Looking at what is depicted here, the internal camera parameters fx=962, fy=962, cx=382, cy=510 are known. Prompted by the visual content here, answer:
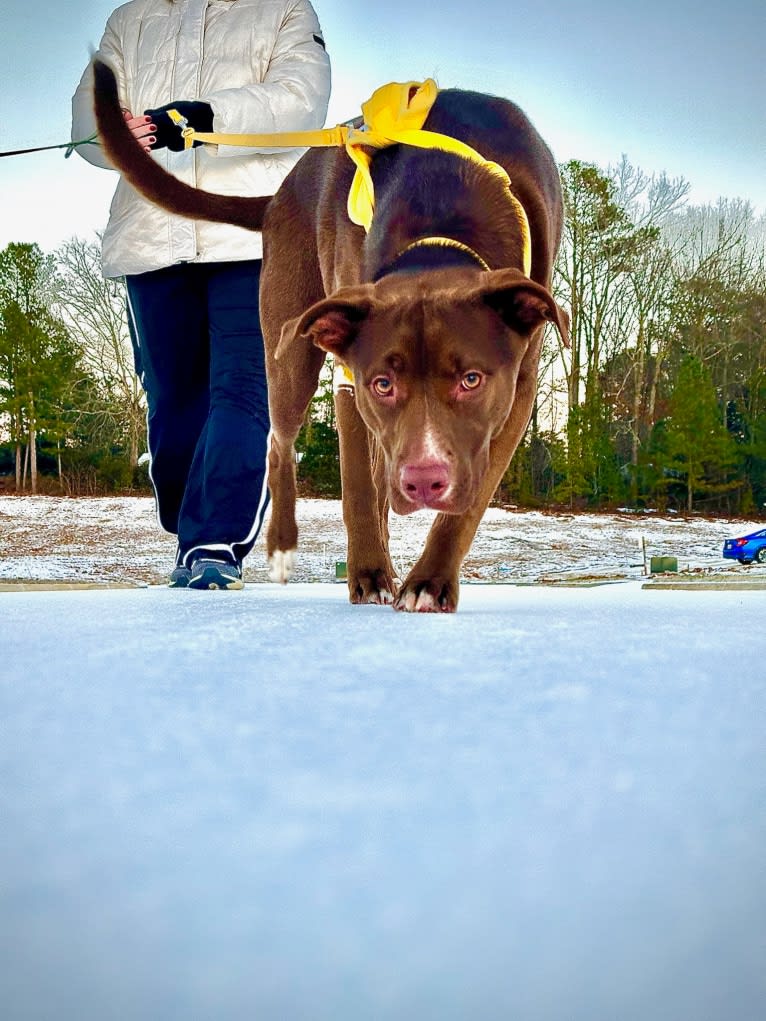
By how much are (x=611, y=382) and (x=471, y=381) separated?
7.36 feet

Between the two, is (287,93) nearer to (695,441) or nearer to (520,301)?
(520,301)

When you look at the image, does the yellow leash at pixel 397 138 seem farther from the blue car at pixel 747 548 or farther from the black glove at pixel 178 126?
the blue car at pixel 747 548

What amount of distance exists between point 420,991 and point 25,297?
13.6 feet

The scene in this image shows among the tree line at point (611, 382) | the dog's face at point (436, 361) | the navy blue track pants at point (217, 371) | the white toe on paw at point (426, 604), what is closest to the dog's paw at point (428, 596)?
the white toe on paw at point (426, 604)

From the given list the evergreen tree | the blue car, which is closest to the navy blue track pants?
the evergreen tree

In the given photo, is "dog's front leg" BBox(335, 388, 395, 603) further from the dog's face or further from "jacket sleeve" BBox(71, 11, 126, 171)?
"jacket sleeve" BBox(71, 11, 126, 171)

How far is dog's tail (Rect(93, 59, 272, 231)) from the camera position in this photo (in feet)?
3.99

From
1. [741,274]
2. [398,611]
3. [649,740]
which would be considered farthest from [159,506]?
[741,274]

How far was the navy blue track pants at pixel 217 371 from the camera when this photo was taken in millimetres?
1408

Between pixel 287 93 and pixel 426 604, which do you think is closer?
pixel 426 604

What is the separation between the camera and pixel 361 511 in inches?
41.4

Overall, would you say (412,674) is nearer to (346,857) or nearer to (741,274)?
(346,857)

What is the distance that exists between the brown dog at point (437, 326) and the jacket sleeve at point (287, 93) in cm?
12

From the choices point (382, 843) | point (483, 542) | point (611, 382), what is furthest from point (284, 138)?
point (483, 542)
